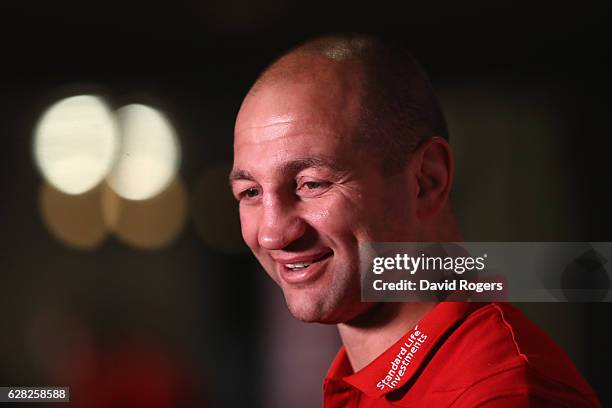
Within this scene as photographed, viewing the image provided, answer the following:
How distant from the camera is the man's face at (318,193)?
1.19 m

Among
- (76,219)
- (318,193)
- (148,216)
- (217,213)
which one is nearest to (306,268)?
(318,193)

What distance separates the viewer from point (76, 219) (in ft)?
5.13

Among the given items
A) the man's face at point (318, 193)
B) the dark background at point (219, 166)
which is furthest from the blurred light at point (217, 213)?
the man's face at point (318, 193)

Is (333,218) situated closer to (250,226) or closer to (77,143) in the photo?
(250,226)

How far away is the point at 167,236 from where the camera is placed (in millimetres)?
1559

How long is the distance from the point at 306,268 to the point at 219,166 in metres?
0.42

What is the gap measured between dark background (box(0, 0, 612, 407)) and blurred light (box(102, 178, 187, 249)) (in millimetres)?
25

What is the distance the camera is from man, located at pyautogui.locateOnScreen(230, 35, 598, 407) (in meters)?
1.18

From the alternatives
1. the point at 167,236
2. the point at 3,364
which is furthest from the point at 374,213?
the point at 3,364

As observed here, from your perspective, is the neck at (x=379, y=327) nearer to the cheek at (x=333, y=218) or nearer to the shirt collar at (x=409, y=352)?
the shirt collar at (x=409, y=352)

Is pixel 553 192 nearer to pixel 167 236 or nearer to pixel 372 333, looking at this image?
pixel 372 333

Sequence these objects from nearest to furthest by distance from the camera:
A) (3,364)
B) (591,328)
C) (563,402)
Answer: (563,402)
(591,328)
(3,364)

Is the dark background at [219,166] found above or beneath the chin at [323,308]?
above

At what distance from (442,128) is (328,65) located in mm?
234
